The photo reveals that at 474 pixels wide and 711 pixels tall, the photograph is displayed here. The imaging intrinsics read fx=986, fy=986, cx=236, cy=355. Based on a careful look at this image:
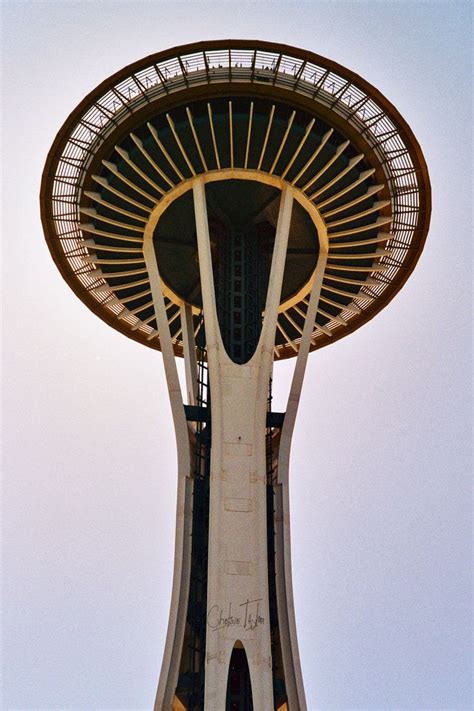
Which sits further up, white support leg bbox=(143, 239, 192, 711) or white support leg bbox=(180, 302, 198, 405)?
white support leg bbox=(180, 302, 198, 405)

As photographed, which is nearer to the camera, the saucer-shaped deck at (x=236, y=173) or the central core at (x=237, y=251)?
the saucer-shaped deck at (x=236, y=173)

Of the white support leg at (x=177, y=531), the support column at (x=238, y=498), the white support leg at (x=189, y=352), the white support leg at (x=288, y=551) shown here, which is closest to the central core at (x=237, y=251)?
the white support leg at (x=189, y=352)

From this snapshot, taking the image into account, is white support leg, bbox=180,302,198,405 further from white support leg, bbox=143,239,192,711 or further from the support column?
the support column

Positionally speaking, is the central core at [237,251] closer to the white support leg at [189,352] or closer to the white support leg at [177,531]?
the white support leg at [189,352]

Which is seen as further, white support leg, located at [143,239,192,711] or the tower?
the tower

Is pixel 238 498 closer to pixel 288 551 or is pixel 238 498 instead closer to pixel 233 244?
pixel 288 551
